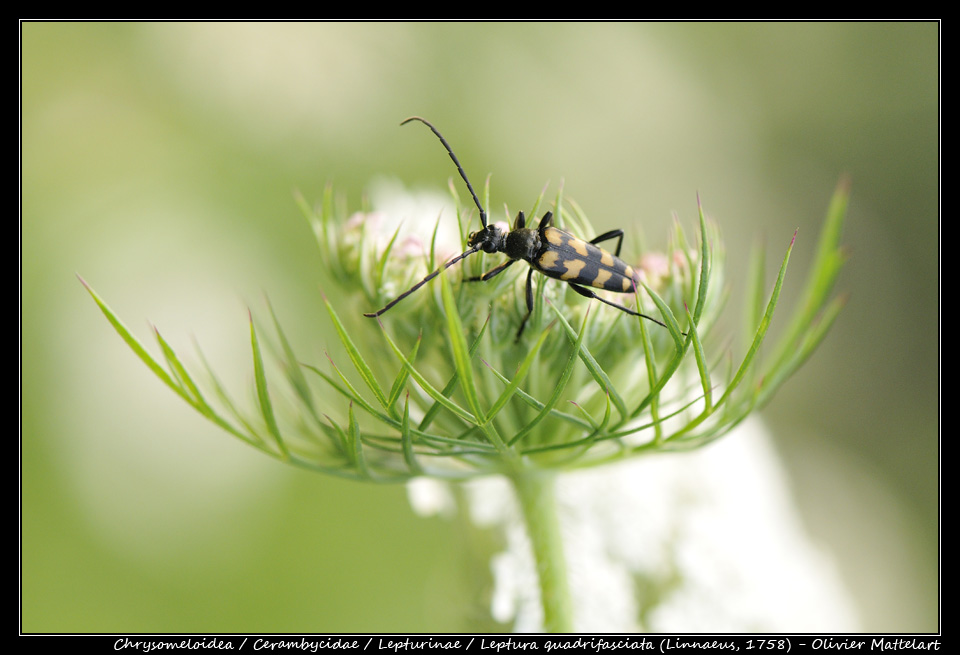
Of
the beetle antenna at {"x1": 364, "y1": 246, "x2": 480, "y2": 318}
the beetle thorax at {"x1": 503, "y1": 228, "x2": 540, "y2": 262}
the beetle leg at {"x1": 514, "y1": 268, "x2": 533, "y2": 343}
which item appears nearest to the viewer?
the beetle antenna at {"x1": 364, "y1": 246, "x2": 480, "y2": 318}

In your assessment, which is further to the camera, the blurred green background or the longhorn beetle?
the blurred green background

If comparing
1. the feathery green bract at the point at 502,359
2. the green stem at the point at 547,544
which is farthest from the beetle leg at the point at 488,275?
the green stem at the point at 547,544

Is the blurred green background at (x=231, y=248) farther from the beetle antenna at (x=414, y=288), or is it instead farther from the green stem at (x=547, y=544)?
the beetle antenna at (x=414, y=288)

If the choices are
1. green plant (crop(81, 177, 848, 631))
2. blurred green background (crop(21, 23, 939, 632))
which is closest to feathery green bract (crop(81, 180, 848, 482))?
green plant (crop(81, 177, 848, 631))

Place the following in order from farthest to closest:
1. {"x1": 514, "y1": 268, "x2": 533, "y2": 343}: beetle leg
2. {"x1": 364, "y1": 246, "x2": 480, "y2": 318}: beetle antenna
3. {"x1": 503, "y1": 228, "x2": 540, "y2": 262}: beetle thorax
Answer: {"x1": 503, "y1": 228, "x2": 540, "y2": 262}: beetle thorax
{"x1": 514, "y1": 268, "x2": 533, "y2": 343}: beetle leg
{"x1": 364, "y1": 246, "x2": 480, "y2": 318}: beetle antenna

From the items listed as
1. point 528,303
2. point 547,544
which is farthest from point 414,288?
point 547,544

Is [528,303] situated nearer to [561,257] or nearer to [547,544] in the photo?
[561,257]

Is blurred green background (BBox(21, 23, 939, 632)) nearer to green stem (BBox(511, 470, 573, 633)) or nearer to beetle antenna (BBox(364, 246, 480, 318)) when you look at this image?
green stem (BBox(511, 470, 573, 633))

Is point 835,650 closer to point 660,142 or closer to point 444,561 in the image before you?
point 444,561

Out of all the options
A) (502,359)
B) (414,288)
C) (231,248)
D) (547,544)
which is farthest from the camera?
(231,248)
